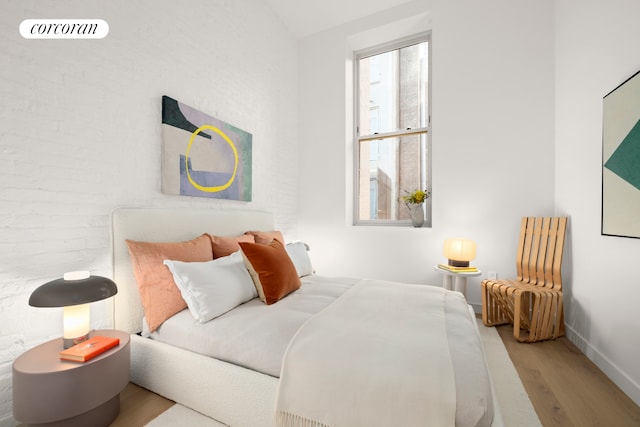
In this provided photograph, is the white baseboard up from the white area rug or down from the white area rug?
up

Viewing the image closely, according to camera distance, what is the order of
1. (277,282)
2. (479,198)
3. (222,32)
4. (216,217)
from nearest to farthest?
(277,282) → (216,217) → (222,32) → (479,198)

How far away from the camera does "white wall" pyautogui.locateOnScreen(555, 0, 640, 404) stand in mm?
1681

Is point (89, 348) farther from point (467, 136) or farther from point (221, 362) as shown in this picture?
point (467, 136)

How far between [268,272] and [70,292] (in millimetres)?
992

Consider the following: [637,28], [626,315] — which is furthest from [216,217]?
[637,28]

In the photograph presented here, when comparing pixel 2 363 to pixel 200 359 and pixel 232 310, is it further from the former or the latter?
pixel 232 310

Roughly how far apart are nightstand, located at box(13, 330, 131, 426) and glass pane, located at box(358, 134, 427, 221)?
3.09 metres

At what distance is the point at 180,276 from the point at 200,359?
471 mm

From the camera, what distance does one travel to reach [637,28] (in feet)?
5.32

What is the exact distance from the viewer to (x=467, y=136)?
3.05m

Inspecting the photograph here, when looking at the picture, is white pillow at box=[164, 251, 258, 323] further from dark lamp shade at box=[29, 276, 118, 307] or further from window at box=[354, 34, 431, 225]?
window at box=[354, 34, 431, 225]

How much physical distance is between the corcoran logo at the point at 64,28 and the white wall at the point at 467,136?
254cm

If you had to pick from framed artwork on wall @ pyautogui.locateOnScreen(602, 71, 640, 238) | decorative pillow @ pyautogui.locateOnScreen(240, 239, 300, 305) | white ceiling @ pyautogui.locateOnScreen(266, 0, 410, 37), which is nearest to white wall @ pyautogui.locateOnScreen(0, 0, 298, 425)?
decorative pillow @ pyautogui.locateOnScreen(240, 239, 300, 305)

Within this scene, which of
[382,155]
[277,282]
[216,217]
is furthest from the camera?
[382,155]
